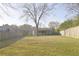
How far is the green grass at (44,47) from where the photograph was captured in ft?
12.8

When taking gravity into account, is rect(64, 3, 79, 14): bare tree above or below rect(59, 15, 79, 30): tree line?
above

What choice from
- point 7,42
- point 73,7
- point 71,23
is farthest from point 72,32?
point 7,42

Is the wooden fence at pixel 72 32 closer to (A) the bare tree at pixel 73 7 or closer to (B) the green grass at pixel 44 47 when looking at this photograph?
(B) the green grass at pixel 44 47

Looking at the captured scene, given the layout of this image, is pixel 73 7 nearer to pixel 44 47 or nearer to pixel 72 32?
pixel 72 32

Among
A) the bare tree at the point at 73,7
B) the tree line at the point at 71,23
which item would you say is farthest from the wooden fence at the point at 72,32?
the bare tree at the point at 73,7

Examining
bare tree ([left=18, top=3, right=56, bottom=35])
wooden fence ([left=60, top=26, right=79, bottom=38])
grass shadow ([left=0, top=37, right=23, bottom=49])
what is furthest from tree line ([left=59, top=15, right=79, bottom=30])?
grass shadow ([left=0, top=37, right=23, bottom=49])

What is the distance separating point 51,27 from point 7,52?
18.3 inches

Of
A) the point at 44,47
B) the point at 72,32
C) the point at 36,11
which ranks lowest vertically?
the point at 44,47

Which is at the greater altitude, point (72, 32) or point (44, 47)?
point (72, 32)

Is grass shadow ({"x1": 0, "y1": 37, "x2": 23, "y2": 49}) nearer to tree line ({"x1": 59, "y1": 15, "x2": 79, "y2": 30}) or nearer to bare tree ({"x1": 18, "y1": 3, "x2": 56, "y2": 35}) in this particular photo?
bare tree ({"x1": 18, "y1": 3, "x2": 56, "y2": 35})

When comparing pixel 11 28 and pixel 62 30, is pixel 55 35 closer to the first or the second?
pixel 62 30

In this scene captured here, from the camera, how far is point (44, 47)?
391 cm

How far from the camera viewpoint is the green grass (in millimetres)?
3904

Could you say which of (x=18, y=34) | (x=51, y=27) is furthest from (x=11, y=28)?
(x=51, y=27)
